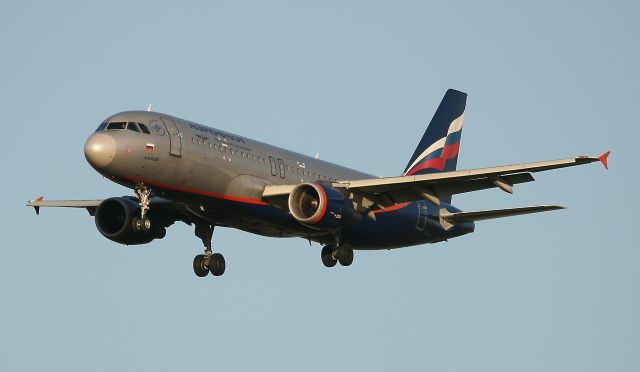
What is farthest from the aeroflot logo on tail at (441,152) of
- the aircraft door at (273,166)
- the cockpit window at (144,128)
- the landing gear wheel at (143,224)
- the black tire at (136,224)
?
the cockpit window at (144,128)

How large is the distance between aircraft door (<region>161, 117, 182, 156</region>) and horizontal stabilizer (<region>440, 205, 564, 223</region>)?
1387cm

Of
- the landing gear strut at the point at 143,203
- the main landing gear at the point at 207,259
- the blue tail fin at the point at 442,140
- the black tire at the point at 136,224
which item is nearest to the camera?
the landing gear strut at the point at 143,203

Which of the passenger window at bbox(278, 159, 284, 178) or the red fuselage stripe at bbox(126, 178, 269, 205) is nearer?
the red fuselage stripe at bbox(126, 178, 269, 205)

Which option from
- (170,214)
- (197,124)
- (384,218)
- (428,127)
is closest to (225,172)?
(197,124)

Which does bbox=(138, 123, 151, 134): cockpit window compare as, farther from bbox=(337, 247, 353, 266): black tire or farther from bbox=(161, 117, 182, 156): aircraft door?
bbox=(337, 247, 353, 266): black tire

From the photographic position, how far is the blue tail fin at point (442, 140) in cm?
5834

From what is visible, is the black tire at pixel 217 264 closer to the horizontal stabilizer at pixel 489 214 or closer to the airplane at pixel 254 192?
the airplane at pixel 254 192

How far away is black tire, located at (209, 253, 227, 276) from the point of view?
50000mm

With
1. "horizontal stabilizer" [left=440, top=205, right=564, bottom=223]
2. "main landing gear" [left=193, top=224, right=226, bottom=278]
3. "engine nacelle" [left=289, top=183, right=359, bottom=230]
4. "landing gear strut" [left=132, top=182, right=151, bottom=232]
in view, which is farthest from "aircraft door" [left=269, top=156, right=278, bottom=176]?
"horizontal stabilizer" [left=440, top=205, right=564, bottom=223]

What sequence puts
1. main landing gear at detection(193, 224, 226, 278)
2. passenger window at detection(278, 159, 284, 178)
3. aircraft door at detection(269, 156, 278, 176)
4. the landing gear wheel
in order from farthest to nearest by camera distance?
main landing gear at detection(193, 224, 226, 278) → passenger window at detection(278, 159, 284, 178) → aircraft door at detection(269, 156, 278, 176) → the landing gear wheel

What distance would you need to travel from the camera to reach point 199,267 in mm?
50062

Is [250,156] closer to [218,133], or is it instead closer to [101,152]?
[218,133]

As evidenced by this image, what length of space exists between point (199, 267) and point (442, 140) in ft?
50.3

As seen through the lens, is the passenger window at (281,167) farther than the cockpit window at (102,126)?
Yes
